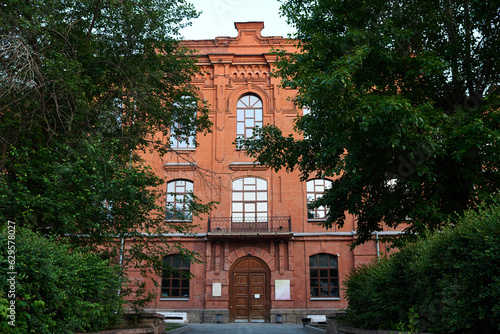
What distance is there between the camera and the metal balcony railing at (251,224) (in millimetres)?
22422

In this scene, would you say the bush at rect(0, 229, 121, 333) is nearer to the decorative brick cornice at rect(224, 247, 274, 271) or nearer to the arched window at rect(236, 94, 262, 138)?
the decorative brick cornice at rect(224, 247, 274, 271)

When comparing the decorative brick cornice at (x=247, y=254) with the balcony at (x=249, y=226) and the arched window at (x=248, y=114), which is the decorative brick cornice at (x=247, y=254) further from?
the arched window at (x=248, y=114)

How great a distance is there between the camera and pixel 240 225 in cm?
2259

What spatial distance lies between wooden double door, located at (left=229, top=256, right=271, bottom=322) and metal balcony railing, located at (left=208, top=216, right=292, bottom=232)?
165 centimetres

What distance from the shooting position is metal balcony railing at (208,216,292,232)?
73.6 ft

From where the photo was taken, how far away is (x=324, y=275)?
885 inches

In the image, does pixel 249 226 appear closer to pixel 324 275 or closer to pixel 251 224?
pixel 251 224

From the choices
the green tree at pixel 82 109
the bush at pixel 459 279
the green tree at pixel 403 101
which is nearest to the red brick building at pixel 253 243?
the green tree at pixel 82 109

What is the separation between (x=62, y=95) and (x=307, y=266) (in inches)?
624

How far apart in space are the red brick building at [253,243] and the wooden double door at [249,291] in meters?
0.05

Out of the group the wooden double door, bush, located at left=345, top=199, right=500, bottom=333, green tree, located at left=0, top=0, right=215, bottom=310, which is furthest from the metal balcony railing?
Answer: bush, located at left=345, top=199, right=500, bottom=333

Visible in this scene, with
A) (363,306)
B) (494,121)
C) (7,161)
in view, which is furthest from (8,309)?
(494,121)

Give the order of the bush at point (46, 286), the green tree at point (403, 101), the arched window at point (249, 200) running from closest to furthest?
the bush at point (46, 286) < the green tree at point (403, 101) < the arched window at point (249, 200)

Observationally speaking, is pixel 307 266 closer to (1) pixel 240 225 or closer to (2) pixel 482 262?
(1) pixel 240 225
